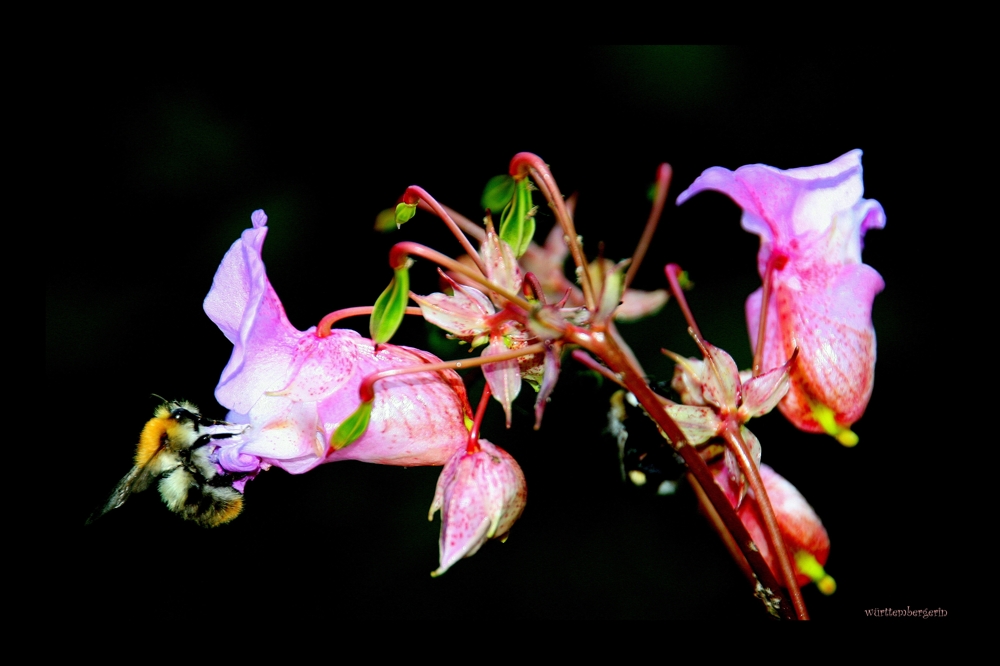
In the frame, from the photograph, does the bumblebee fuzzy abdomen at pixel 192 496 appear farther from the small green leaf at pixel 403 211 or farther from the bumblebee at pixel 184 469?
the small green leaf at pixel 403 211

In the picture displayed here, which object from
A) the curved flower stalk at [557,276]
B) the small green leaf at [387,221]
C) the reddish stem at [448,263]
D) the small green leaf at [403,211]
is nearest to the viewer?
the reddish stem at [448,263]

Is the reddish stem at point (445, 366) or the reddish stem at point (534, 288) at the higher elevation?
the reddish stem at point (534, 288)

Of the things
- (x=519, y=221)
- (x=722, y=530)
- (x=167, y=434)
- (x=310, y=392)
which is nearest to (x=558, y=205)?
(x=519, y=221)

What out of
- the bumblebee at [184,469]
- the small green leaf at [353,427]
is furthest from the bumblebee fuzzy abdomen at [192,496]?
the small green leaf at [353,427]

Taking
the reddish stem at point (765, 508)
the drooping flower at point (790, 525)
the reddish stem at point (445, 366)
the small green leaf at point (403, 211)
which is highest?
the small green leaf at point (403, 211)

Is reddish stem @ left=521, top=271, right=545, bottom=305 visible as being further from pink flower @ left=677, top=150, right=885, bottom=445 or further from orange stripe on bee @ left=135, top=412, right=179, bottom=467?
orange stripe on bee @ left=135, top=412, right=179, bottom=467

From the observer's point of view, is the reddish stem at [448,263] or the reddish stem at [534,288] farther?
the reddish stem at [534,288]

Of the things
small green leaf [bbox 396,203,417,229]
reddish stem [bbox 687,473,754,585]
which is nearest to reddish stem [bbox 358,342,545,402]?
small green leaf [bbox 396,203,417,229]

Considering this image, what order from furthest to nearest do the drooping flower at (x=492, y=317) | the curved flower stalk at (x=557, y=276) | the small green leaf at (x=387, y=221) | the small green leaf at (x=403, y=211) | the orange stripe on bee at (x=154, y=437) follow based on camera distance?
1. the curved flower stalk at (x=557, y=276)
2. the orange stripe on bee at (x=154, y=437)
3. the small green leaf at (x=387, y=221)
4. the small green leaf at (x=403, y=211)
5. the drooping flower at (x=492, y=317)
